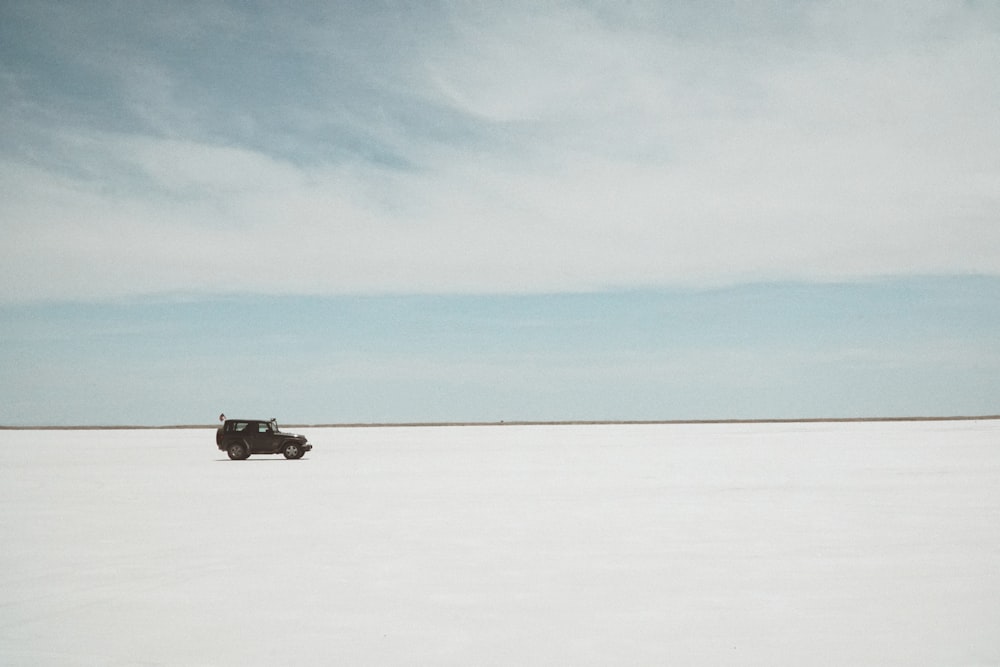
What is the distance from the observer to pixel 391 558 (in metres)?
11.7

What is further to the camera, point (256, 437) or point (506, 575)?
point (256, 437)

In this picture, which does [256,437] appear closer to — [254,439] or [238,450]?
[254,439]

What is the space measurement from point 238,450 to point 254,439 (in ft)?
2.63

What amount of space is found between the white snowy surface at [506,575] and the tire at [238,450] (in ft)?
44.1

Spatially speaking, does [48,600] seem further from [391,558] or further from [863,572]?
[863,572]

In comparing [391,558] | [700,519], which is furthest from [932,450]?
[391,558]

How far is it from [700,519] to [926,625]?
7.50 metres

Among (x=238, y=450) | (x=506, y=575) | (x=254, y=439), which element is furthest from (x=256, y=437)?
(x=506, y=575)

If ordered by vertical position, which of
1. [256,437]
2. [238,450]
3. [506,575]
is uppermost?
[256,437]

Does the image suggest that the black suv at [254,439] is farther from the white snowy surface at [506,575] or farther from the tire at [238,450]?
the white snowy surface at [506,575]

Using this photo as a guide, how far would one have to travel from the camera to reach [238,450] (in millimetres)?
35500

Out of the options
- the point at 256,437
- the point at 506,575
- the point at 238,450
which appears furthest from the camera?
the point at 256,437

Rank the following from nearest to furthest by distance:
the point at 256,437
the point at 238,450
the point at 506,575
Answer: the point at 506,575, the point at 238,450, the point at 256,437

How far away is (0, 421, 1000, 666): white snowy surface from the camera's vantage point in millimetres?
7398
